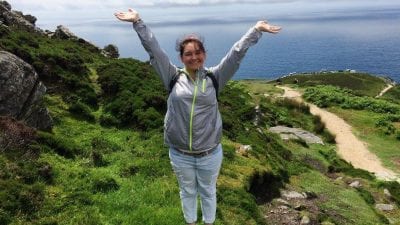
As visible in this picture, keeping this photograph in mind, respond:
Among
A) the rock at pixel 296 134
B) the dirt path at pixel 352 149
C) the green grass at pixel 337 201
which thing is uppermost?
the green grass at pixel 337 201

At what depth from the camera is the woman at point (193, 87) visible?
23.2ft

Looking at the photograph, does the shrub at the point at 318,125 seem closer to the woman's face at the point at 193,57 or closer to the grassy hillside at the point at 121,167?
the grassy hillside at the point at 121,167

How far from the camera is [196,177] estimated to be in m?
7.97

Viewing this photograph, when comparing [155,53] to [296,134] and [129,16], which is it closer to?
[129,16]

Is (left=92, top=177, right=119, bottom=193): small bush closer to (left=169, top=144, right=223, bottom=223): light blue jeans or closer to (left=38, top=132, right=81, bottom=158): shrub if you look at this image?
(left=38, top=132, right=81, bottom=158): shrub

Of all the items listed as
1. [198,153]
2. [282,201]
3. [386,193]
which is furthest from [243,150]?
[198,153]

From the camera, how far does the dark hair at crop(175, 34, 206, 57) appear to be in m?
7.20

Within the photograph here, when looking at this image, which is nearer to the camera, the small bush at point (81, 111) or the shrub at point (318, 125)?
the small bush at point (81, 111)

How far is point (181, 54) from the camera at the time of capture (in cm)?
734

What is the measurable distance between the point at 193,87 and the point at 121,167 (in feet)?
28.5

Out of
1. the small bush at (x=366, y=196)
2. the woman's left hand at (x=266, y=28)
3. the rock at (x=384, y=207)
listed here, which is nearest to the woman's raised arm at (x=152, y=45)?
the woman's left hand at (x=266, y=28)

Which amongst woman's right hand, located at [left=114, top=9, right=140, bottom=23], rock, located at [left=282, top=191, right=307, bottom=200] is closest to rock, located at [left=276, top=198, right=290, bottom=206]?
rock, located at [left=282, top=191, right=307, bottom=200]

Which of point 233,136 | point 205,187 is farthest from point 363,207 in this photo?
A: point 205,187

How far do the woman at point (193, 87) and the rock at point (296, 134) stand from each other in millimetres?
27247
